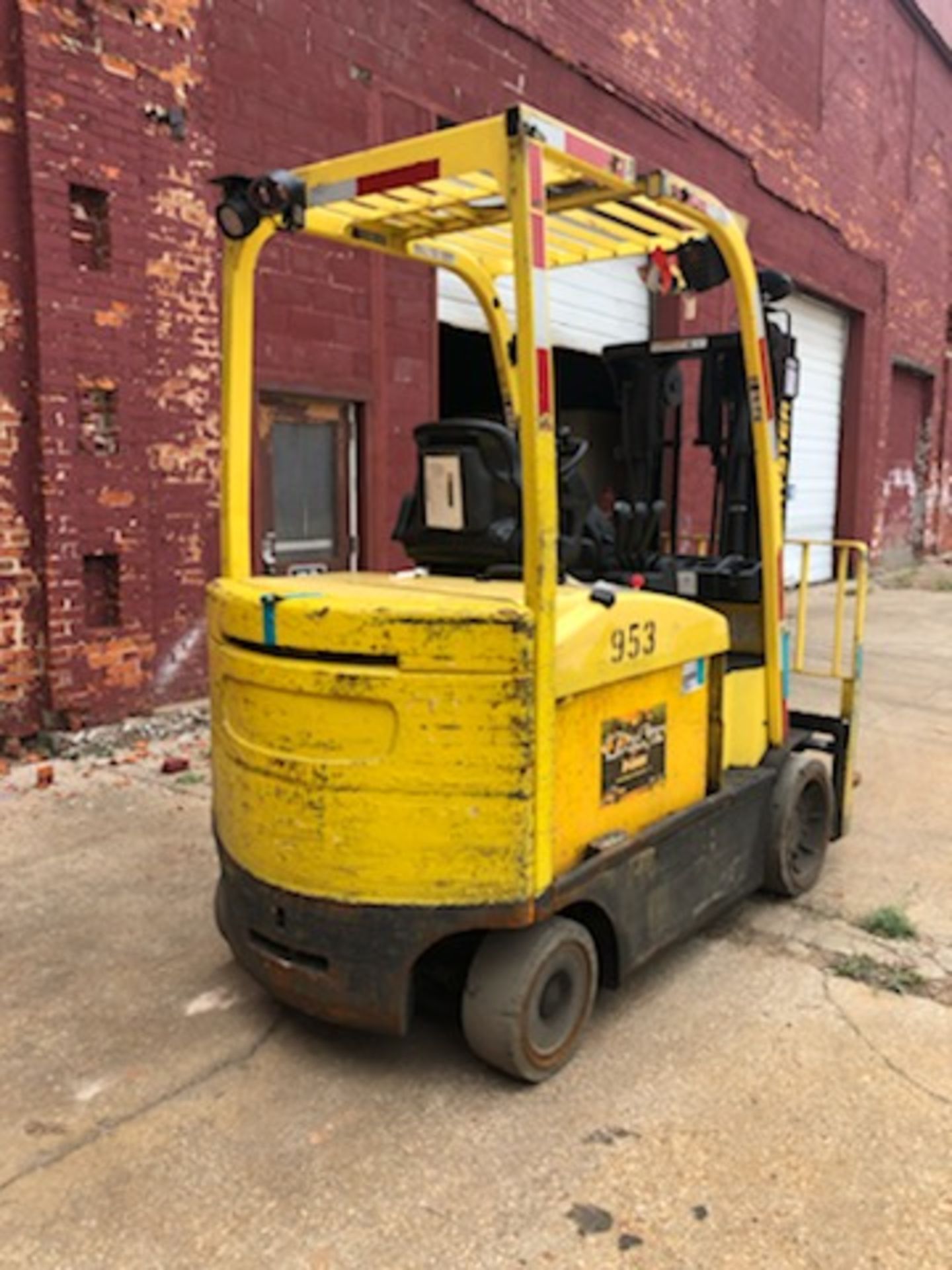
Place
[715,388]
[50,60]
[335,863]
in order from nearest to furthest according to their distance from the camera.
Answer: [335,863]
[715,388]
[50,60]

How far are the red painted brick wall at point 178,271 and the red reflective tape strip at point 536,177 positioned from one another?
4524 millimetres

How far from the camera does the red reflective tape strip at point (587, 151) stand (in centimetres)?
281

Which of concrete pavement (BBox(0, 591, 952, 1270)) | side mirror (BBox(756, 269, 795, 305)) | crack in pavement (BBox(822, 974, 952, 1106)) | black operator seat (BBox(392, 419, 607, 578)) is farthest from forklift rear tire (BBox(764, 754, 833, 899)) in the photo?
side mirror (BBox(756, 269, 795, 305))

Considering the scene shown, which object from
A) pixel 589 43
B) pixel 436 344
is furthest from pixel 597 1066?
pixel 589 43

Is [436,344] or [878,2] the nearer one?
[436,344]

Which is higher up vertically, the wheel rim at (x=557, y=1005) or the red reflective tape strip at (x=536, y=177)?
the red reflective tape strip at (x=536, y=177)

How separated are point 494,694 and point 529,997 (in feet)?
2.90

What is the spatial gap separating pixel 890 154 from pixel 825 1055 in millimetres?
18485

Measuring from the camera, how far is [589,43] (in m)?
10.4

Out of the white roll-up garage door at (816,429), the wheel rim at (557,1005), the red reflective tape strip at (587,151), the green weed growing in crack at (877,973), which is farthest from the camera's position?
the white roll-up garage door at (816,429)

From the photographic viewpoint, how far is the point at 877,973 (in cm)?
383

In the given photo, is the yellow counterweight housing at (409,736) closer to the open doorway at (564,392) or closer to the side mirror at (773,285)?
the side mirror at (773,285)

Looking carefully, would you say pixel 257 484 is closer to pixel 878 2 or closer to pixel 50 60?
pixel 50 60

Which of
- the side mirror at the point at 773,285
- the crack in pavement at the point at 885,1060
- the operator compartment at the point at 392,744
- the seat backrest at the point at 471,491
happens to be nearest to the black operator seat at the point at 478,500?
the seat backrest at the point at 471,491
